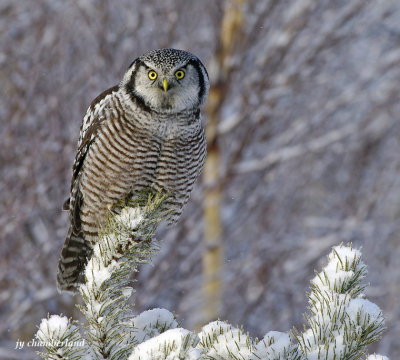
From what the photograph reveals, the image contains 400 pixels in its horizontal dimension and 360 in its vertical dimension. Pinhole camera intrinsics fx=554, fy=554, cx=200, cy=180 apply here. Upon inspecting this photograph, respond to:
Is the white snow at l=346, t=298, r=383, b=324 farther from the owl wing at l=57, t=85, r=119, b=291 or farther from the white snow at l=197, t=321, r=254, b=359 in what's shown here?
the owl wing at l=57, t=85, r=119, b=291

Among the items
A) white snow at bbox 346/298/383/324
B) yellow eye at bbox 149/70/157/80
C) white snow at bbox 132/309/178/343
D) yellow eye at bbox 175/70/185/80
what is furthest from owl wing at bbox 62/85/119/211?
white snow at bbox 346/298/383/324

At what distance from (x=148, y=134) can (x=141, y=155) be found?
149 mm

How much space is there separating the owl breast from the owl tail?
0.48m

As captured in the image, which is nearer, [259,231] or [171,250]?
[171,250]

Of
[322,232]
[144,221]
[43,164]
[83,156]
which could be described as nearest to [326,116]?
[322,232]

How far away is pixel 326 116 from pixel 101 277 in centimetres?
644

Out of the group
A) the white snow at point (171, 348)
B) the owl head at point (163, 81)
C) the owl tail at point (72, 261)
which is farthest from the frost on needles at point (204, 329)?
the owl tail at point (72, 261)

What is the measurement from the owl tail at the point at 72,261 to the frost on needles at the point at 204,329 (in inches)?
79.0

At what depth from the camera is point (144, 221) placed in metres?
2.48

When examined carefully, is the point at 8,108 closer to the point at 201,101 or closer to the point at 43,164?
the point at 43,164

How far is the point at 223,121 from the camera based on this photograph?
718cm

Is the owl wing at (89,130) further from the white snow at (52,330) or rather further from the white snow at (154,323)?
the white snow at (52,330)

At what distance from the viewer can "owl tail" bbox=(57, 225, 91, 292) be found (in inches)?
165

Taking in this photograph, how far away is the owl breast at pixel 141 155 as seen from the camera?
12.2 feet
